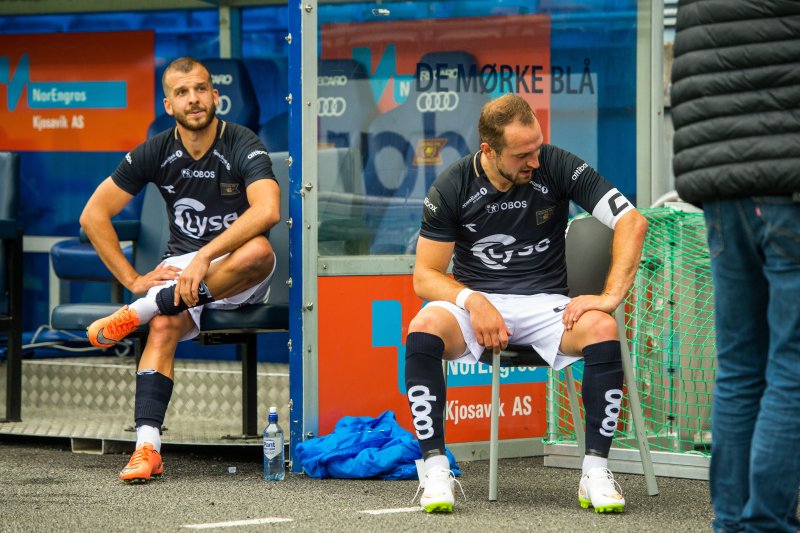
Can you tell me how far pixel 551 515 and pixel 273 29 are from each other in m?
4.09

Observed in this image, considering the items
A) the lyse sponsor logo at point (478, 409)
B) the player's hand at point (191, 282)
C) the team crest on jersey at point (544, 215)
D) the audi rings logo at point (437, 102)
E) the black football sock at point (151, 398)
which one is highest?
the audi rings logo at point (437, 102)

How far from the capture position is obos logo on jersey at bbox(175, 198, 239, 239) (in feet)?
17.2

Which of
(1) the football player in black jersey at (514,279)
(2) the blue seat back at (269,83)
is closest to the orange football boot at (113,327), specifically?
(1) the football player in black jersey at (514,279)

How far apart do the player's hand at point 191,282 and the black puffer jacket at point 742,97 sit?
2375 mm

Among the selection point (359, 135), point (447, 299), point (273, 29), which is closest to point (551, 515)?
point (447, 299)

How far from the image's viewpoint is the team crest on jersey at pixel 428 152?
5363 mm

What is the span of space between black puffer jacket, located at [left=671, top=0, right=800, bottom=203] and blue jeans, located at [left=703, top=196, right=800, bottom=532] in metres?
0.07

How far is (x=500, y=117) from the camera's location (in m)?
4.37

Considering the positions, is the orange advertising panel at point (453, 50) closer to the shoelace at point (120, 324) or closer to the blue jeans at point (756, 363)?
the shoelace at point (120, 324)

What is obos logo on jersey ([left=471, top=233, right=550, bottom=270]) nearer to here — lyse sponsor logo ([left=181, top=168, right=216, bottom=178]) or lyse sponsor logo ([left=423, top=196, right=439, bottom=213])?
lyse sponsor logo ([left=423, top=196, right=439, bottom=213])

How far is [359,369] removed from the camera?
16.7 ft

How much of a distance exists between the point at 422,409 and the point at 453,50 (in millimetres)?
1829

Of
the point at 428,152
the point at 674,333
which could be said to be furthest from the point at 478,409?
the point at 428,152

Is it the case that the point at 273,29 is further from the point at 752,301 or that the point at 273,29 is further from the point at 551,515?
the point at 752,301
